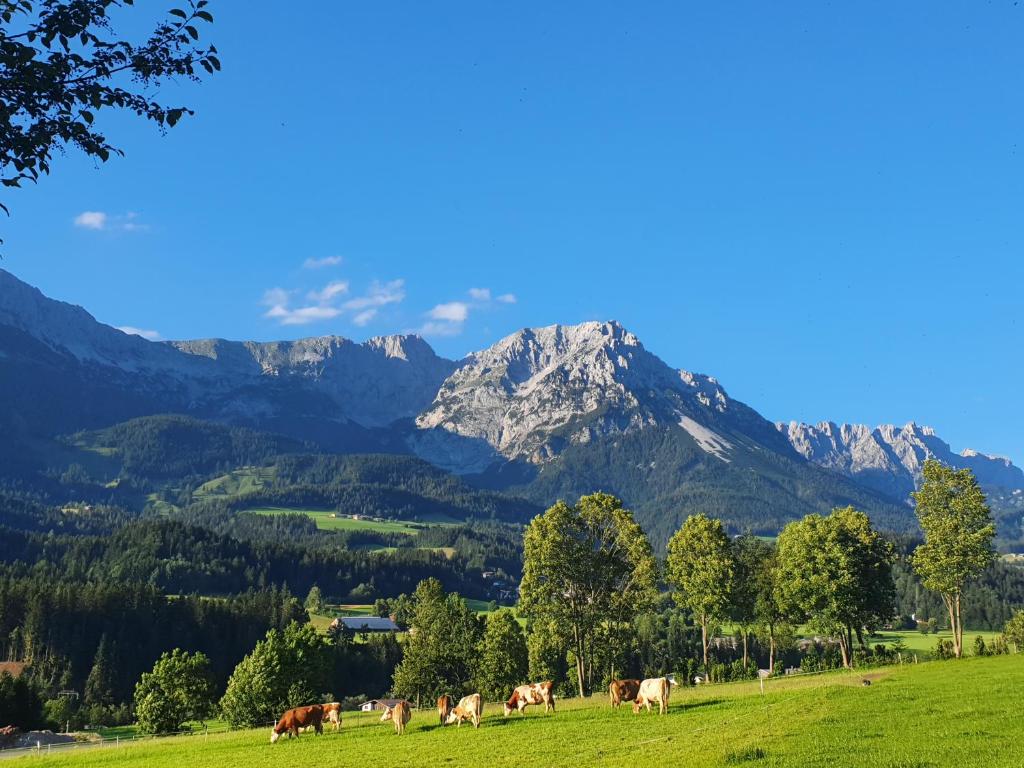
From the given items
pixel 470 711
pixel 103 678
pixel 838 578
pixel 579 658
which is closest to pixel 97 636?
pixel 103 678

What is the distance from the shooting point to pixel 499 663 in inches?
4072

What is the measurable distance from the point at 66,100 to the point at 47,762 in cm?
3820

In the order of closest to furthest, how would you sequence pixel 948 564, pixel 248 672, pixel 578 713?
pixel 578 713 → pixel 948 564 → pixel 248 672

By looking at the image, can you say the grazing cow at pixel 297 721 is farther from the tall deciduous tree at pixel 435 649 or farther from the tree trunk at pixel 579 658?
the tall deciduous tree at pixel 435 649

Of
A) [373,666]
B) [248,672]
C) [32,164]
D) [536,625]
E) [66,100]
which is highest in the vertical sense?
[66,100]

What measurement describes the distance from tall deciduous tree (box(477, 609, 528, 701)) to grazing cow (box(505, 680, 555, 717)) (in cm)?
5615

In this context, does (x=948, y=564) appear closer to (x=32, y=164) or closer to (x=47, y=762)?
(x=47, y=762)

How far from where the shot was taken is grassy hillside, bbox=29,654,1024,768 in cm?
2494

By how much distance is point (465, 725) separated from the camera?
42938 mm

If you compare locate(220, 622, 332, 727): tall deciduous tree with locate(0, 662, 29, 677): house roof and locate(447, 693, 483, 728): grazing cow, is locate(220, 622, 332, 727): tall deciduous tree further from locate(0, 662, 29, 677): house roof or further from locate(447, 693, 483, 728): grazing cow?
locate(0, 662, 29, 677): house roof

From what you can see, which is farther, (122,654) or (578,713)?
(122,654)

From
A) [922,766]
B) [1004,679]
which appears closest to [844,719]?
[922,766]

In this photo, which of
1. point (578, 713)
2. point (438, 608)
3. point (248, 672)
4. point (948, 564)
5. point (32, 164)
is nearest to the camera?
point (32, 164)

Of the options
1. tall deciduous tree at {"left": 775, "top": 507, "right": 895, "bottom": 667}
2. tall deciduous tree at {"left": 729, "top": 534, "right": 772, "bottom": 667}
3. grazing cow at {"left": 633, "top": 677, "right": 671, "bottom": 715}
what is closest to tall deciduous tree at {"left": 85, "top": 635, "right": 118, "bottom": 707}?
tall deciduous tree at {"left": 729, "top": 534, "right": 772, "bottom": 667}
